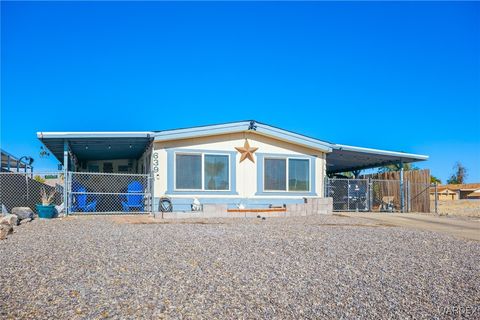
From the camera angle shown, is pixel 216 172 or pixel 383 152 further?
pixel 383 152

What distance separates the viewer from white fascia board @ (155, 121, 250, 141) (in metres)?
13.2

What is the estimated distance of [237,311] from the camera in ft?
12.4

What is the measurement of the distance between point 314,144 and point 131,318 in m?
12.2

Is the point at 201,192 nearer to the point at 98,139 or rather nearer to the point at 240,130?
the point at 240,130

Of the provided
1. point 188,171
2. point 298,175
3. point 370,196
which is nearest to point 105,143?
point 188,171

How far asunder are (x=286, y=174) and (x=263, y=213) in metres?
2.53

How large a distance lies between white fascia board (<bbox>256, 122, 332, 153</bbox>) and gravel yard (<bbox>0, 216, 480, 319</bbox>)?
6.69 metres

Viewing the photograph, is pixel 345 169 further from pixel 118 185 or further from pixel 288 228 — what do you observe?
pixel 288 228

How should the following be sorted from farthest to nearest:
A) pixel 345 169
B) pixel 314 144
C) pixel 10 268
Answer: pixel 345 169 → pixel 314 144 → pixel 10 268

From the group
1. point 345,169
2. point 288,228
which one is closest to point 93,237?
point 288,228

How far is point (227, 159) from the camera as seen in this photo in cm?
1418

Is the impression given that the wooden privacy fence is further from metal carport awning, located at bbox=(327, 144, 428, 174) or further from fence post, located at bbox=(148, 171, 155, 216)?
fence post, located at bbox=(148, 171, 155, 216)

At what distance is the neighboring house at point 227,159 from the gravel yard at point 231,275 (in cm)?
538

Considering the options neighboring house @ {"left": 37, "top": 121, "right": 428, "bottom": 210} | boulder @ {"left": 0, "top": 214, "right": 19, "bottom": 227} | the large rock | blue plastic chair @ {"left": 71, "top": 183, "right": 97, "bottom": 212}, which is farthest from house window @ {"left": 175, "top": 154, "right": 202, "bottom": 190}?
boulder @ {"left": 0, "top": 214, "right": 19, "bottom": 227}
